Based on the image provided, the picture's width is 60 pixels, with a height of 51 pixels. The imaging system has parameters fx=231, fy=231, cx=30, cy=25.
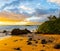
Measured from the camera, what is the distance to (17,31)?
48719 mm

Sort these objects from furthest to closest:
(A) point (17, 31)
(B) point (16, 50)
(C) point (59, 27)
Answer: (A) point (17, 31)
(C) point (59, 27)
(B) point (16, 50)

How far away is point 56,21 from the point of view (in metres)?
46.7

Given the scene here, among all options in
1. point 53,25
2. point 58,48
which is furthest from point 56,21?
point 58,48

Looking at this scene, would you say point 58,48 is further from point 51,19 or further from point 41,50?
point 51,19

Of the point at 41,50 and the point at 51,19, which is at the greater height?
the point at 51,19

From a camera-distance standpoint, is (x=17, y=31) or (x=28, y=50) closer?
(x=28, y=50)

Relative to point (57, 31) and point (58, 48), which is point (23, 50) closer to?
point (58, 48)

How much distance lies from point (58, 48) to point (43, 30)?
78.7ft

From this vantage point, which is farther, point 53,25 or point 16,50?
point 53,25

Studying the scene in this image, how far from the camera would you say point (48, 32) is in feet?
149

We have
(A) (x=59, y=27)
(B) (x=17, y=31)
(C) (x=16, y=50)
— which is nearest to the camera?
Answer: (C) (x=16, y=50)

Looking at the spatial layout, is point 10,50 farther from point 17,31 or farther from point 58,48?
point 17,31

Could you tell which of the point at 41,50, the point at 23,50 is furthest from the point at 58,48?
the point at 23,50

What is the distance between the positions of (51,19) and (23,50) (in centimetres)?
2815
